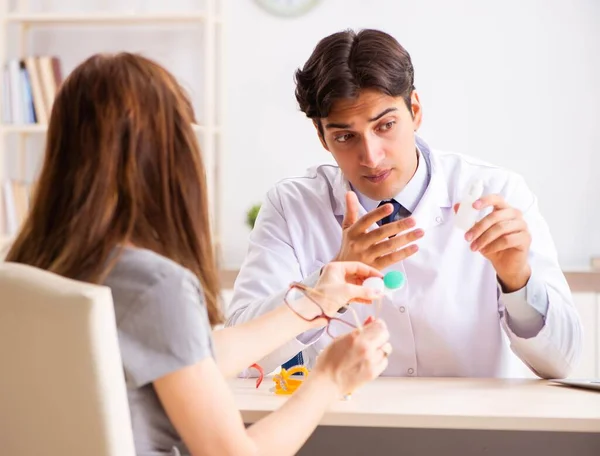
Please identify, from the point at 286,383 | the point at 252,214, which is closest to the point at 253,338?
the point at 286,383

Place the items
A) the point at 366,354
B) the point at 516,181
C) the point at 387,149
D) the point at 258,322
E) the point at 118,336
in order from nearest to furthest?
1. the point at 118,336
2. the point at 366,354
3. the point at 258,322
4. the point at 387,149
5. the point at 516,181

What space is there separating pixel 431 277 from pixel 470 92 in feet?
6.08

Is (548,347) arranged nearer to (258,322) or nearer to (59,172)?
(258,322)

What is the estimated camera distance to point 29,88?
3.76 m

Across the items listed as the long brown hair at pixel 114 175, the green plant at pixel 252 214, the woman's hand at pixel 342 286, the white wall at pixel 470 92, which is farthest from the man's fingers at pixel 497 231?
the white wall at pixel 470 92

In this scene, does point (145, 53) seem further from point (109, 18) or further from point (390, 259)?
point (390, 259)

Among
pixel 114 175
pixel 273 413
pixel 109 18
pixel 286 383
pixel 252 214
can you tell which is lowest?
pixel 252 214

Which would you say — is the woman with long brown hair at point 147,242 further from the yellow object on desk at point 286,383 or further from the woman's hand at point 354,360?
the yellow object on desk at point 286,383

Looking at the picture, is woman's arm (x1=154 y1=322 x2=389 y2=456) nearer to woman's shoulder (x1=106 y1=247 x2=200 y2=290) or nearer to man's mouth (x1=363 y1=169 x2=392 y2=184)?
woman's shoulder (x1=106 y1=247 x2=200 y2=290)

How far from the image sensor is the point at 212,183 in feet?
12.2

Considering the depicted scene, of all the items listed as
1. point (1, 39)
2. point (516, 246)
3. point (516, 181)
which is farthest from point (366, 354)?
point (1, 39)

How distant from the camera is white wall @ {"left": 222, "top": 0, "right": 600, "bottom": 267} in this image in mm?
3598

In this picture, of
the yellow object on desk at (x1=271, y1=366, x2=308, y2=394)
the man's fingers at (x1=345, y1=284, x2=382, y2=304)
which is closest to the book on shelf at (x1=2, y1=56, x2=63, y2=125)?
the yellow object on desk at (x1=271, y1=366, x2=308, y2=394)

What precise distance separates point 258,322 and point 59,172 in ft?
1.57
